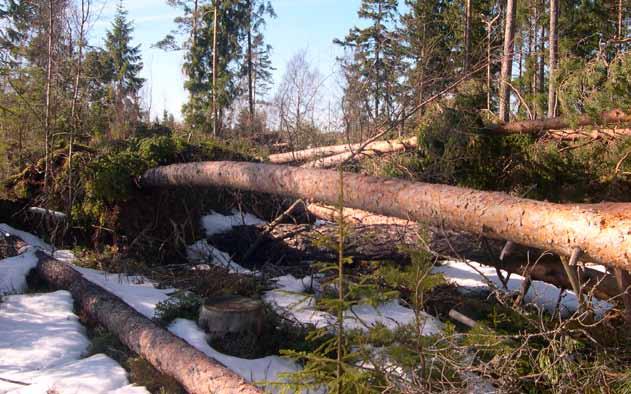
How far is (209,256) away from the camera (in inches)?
279

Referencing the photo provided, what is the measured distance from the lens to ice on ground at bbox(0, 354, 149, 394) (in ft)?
10.8

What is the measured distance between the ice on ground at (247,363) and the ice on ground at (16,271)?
8.12ft

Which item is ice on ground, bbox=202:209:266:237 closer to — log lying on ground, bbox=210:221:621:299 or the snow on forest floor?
log lying on ground, bbox=210:221:621:299

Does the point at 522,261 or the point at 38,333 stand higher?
the point at 522,261

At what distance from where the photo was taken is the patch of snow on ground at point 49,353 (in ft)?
11.1

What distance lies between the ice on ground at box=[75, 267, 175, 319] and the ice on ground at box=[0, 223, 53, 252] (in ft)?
3.77

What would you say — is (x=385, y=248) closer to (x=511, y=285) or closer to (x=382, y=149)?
(x=511, y=285)

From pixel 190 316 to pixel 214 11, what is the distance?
20.3 meters

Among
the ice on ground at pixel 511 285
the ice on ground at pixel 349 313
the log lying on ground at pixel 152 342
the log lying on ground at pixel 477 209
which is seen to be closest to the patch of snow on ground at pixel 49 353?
the log lying on ground at pixel 152 342

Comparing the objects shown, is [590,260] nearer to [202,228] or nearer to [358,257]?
[358,257]

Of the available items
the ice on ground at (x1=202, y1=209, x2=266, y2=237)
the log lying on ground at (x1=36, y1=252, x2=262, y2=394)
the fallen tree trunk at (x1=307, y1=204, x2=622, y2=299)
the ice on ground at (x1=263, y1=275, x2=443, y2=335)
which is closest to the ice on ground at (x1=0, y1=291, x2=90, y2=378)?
the log lying on ground at (x1=36, y1=252, x2=262, y2=394)

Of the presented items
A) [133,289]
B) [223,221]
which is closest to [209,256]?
[223,221]

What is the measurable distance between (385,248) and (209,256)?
99.8 inches

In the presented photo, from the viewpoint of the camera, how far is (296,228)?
22.8 ft
